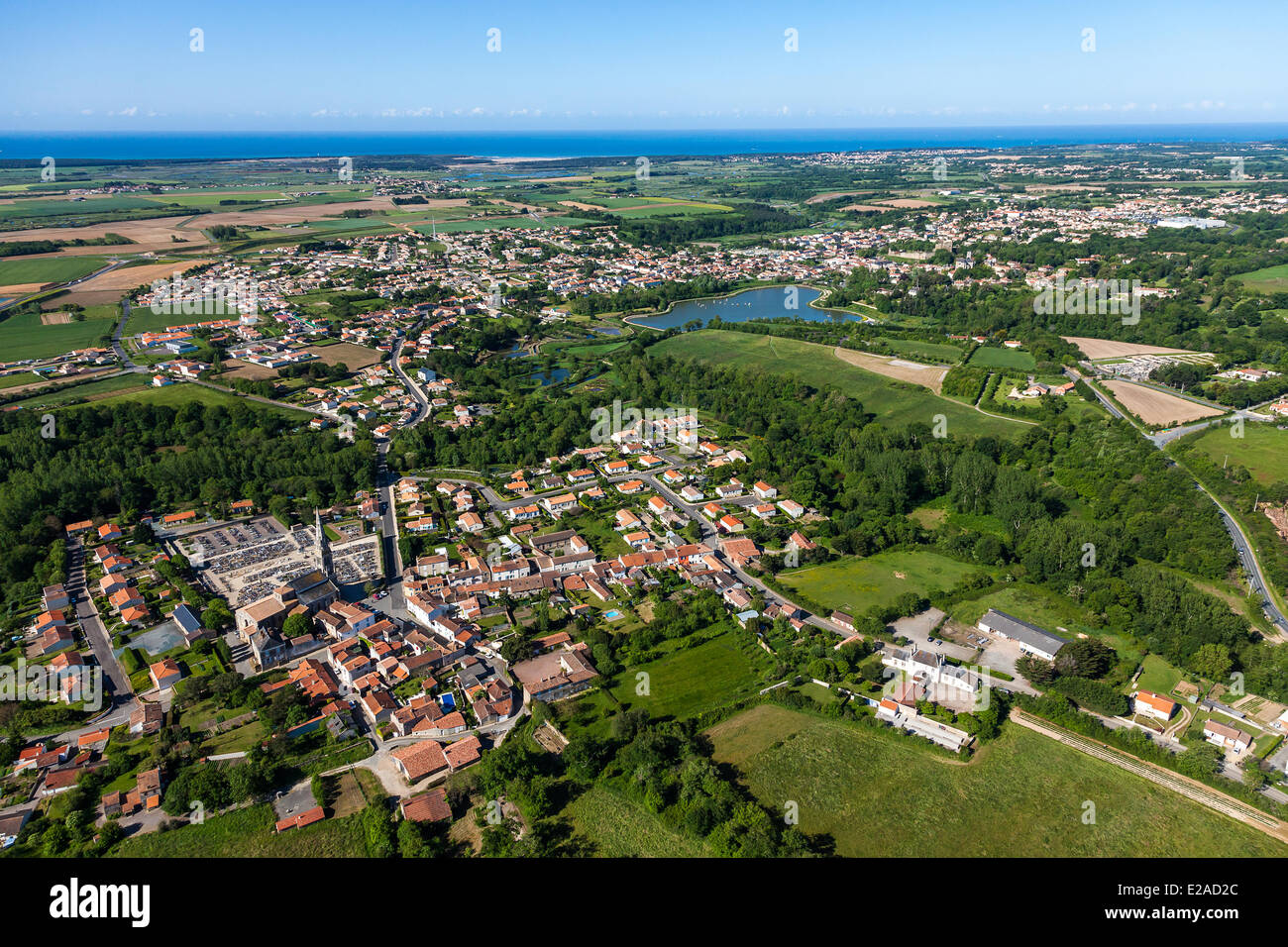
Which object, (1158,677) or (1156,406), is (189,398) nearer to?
(1158,677)

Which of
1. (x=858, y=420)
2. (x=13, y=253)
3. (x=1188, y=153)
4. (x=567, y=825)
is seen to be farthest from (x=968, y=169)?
(x=567, y=825)

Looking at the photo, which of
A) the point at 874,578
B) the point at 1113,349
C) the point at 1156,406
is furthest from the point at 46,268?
the point at 1113,349

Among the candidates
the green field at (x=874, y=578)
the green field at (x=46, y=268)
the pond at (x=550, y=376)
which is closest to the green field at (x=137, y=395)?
the pond at (x=550, y=376)

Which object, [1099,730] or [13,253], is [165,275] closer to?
[13,253]

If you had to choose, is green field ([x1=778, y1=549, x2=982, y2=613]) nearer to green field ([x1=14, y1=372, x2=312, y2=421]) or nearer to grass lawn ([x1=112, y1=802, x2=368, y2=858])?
grass lawn ([x1=112, y1=802, x2=368, y2=858])

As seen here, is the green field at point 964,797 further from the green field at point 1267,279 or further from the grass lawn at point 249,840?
the green field at point 1267,279

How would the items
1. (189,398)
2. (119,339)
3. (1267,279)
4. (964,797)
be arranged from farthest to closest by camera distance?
(1267,279) → (119,339) → (189,398) → (964,797)

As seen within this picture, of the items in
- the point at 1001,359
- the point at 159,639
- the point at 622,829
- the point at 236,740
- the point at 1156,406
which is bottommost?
the point at 622,829
